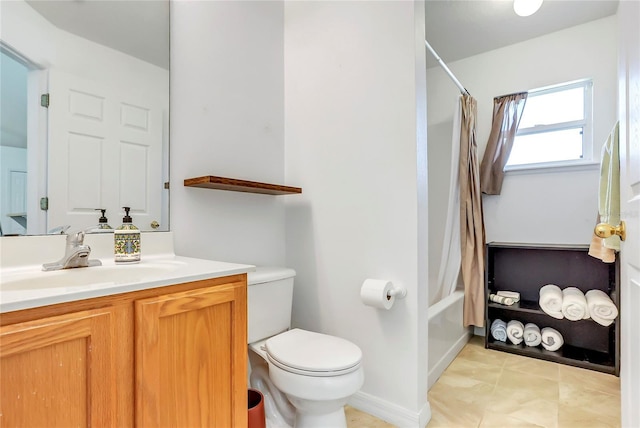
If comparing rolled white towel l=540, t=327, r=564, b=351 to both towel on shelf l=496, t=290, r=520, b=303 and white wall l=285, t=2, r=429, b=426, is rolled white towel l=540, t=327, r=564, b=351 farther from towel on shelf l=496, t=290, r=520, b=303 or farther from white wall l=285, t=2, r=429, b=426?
white wall l=285, t=2, r=429, b=426

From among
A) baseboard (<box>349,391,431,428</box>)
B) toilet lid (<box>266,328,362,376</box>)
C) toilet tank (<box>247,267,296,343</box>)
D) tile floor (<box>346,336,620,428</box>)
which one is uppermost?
toilet tank (<box>247,267,296,343</box>)

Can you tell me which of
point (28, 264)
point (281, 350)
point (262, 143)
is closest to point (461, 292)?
point (281, 350)

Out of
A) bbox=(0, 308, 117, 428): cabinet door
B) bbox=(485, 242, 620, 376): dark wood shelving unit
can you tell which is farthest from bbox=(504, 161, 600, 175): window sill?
bbox=(0, 308, 117, 428): cabinet door

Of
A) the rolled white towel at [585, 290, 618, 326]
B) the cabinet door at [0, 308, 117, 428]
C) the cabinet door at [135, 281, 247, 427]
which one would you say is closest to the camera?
the cabinet door at [0, 308, 117, 428]

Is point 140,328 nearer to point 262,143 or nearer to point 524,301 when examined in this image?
point 262,143

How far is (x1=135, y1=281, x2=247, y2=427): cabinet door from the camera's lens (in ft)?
2.64

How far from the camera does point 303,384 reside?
1225 millimetres

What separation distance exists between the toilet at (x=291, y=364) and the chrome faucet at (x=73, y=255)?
643 mm

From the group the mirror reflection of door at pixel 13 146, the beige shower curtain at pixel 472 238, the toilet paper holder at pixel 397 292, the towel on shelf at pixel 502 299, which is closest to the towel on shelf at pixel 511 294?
the towel on shelf at pixel 502 299

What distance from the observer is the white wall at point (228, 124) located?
1.54m

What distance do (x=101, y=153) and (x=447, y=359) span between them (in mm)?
2330

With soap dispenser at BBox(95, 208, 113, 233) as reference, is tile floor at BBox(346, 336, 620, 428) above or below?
below

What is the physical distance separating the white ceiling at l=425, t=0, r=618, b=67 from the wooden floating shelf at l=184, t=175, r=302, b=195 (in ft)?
A: 5.54

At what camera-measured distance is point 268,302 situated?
5.16ft
